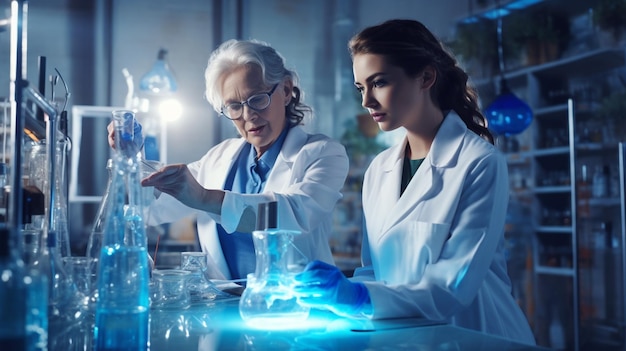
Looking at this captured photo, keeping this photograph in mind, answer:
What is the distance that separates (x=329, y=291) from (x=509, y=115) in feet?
9.86

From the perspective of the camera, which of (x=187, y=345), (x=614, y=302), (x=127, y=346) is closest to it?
(x=127, y=346)

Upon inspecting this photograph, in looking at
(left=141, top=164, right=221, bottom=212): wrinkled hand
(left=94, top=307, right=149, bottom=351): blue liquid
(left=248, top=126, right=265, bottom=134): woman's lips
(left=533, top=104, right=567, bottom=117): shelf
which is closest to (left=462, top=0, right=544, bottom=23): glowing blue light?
(left=533, top=104, right=567, bottom=117): shelf

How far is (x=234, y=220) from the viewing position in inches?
66.8

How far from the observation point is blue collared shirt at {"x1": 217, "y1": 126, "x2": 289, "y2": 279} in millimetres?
2062

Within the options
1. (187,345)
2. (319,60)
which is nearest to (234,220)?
(187,345)

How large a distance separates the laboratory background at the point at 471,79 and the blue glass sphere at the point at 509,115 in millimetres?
930

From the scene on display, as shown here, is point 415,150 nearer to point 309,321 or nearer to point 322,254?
point 322,254

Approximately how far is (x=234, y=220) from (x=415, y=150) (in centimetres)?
53

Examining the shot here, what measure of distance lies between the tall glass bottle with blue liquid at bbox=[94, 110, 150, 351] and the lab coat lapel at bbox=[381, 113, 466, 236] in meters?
0.80

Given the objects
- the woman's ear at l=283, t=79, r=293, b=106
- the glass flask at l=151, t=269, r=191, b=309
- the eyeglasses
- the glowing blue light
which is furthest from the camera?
the glowing blue light

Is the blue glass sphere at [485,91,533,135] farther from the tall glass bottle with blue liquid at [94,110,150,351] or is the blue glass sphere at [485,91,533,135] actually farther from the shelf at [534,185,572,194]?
the tall glass bottle with blue liquid at [94,110,150,351]

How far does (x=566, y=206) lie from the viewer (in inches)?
208

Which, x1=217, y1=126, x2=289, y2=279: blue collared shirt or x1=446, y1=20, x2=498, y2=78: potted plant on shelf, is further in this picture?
x1=446, y1=20, x2=498, y2=78: potted plant on shelf

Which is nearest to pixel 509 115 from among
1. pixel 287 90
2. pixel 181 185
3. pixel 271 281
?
pixel 287 90
